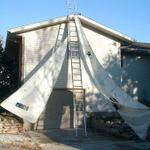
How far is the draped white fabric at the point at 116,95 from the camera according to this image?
64.6ft

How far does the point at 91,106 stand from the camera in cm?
2622

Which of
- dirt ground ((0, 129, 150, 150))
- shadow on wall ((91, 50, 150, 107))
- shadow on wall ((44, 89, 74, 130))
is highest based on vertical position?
shadow on wall ((91, 50, 150, 107))

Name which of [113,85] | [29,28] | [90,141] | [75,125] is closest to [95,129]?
[75,125]

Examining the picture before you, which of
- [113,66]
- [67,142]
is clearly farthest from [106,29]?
[67,142]

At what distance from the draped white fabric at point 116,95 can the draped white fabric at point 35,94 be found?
1417mm

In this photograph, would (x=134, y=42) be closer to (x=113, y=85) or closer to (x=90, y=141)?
(x=113, y=85)

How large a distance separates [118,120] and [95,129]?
5.26 ft

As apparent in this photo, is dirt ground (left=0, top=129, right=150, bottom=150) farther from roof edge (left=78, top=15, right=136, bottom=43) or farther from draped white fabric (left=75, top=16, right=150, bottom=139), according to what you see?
roof edge (left=78, top=15, right=136, bottom=43)

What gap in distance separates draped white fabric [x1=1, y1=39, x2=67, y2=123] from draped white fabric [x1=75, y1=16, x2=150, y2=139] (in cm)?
142

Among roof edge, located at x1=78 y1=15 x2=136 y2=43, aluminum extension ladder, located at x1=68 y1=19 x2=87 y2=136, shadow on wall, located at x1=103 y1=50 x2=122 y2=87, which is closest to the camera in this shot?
aluminum extension ladder, located at x1=68 y1=19 x2=87 y2=136

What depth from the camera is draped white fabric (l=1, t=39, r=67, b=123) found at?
2088cm

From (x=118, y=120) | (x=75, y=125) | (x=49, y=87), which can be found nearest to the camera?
(x=49, y=87)

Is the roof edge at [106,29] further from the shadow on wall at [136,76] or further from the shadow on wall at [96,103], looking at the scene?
the shadow on wall at [96,103]

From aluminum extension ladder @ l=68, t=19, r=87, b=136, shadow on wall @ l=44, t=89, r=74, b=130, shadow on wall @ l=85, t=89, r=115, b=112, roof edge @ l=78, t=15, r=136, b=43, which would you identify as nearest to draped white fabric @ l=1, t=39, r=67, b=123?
aluminum extension ladder @ l=68, t=19, r=87, b=136
